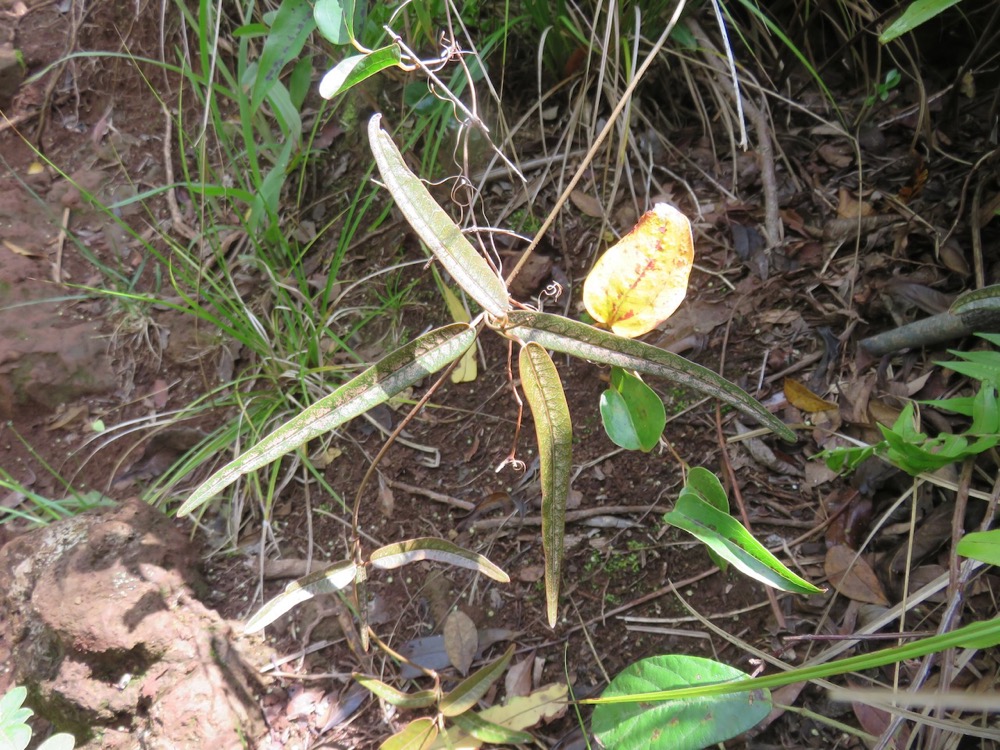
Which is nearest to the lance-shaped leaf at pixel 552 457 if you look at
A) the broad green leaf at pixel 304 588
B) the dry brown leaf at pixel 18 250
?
the broad green leaf at pixel 304 588

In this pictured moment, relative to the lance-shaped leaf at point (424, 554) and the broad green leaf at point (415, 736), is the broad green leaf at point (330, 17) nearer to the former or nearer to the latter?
the lance-shaped leaf at point (424, 554)

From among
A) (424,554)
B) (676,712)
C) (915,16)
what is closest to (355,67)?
(424,554)

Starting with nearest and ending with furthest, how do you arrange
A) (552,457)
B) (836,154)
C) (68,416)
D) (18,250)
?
1. (552,457)
2. (836,154)
3. (68,416)
4. (18,250)

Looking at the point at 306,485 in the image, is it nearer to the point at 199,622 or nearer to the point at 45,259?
the point at 199,622

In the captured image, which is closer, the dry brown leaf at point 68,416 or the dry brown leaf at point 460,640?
the dry brown leaf at point 460,640

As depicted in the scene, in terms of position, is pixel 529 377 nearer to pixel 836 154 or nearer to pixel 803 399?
pixel 803 399

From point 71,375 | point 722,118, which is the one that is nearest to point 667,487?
point 722,118

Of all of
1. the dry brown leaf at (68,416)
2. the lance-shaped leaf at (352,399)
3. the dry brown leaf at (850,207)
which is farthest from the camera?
the dry brown leaf at (68,416)

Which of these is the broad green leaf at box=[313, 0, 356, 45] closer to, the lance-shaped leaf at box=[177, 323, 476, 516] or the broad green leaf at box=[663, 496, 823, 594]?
the lance-shaped leaf at box=[177, 323, 476, 516]
